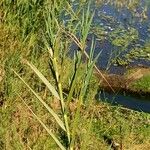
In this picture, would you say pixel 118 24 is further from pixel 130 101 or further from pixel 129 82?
pixel 130 101

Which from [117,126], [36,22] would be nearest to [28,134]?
[36,22]

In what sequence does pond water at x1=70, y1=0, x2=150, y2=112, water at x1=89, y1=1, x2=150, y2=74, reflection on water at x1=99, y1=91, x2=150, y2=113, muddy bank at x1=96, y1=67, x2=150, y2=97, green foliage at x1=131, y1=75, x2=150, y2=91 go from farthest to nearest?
water at x1=89, y1=1, x2=150, y2=74 < pond water at x1=70, y1=0, x2=150, y2=112 < green foliage at x1=131, y1=75, x2=150, y2=91 < muddy bank at x1=96, y1=67, x2=150, y2=97 < reflection on water at x1=99, y1=91, x2=150, y2=113

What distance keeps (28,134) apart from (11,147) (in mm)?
309

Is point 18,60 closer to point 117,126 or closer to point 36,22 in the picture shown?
point 36,22

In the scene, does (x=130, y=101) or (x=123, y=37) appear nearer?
(x=130, y=101)

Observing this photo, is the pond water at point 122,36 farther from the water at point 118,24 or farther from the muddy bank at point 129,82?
the muddy bank at point 129,82

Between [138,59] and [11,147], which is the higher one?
[11,147]

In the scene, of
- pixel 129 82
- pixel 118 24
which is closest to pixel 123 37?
pixel 118 24

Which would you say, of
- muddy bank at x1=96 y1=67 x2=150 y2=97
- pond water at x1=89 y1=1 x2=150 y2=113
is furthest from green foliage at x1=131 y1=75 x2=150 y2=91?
pond water at x1=89 y1=1 x2=150 y2=113

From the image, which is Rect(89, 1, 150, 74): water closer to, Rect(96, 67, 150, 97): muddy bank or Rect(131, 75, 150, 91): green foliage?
Rect(96, 67, 150, 97): muddy bank

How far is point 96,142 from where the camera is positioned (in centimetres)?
512

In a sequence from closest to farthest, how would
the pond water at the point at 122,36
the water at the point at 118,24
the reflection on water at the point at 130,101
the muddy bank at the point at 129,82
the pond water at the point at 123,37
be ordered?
the reflection on water at the point at 130,101 → the pond water at the point at 122,36 → the muddy bank at the point at 129,82 → the pond water at the point at 123,37 → the water at the point at 118,24

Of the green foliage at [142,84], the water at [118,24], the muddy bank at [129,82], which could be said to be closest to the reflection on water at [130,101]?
the muddy bank at [129,82]

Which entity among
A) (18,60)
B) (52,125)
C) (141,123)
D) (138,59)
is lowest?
(138,59)
